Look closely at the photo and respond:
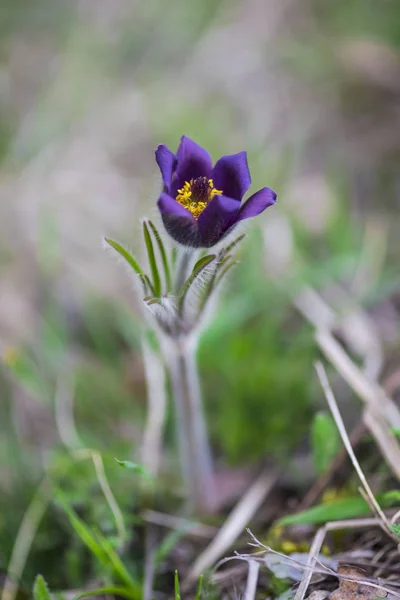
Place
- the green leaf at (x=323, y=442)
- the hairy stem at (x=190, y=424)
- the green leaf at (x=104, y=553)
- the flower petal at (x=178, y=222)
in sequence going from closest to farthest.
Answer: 1. the flower petal at (x=178, y=222)
2. the green leaf at (x=104, y=553)
3. the hairy stem at (x=190, y=424)
4. the green leaf at (x=323, y=442)

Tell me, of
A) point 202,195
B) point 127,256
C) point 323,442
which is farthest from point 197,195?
point 323,442

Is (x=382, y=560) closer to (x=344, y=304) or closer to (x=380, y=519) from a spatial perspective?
(x=380, y=519)

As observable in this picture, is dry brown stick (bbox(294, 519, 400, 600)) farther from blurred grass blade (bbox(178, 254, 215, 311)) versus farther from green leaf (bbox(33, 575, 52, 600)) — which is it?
blurred grass blade (bbox(178, 254, 215, 311))

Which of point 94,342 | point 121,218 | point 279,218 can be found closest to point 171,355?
point 94,342

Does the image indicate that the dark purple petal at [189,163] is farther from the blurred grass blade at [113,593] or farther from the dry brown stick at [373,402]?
Answer: the blurred grass blade at [113,593]

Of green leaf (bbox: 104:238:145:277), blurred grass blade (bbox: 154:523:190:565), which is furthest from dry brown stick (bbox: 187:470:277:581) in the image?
green leaf (bbox: 104:238:145:277)

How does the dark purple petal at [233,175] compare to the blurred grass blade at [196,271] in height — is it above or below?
above

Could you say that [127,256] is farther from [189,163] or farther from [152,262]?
[189,163]

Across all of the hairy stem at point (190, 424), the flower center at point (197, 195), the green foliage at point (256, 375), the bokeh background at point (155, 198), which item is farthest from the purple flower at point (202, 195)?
the green foliage at point (256, 375)
